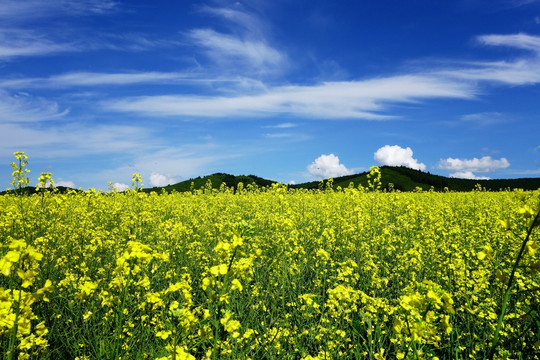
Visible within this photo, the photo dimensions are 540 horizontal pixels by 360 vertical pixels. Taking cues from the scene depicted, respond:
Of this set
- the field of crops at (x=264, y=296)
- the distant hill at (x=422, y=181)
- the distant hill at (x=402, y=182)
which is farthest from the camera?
the distant hill at (x=422, y=181)

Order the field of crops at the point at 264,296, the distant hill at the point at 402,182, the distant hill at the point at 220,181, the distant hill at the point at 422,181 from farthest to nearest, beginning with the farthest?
the distant hill at the point at 422,181, the distant hill at the point at 402,182, the distant hill at the point at 220,181, the field of crops at the point at 264,296

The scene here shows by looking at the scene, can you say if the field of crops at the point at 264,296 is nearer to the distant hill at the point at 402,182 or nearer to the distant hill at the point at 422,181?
the distant hill at the point at 402,182

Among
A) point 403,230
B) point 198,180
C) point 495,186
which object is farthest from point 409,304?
point 495,186

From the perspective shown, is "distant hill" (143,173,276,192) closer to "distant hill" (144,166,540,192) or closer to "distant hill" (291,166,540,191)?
"distant hill" (144,166,540,192)

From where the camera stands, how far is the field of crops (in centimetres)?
208

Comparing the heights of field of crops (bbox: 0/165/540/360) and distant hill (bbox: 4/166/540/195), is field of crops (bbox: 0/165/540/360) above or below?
below

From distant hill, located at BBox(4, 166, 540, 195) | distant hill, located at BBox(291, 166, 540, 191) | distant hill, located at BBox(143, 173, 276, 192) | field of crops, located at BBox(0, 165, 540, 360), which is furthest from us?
distant hill, located at BBox(291, 166, 540, 191)

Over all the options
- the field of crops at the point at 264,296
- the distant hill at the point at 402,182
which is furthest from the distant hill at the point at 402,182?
the field of crops at the point at 264,296

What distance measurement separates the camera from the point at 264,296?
187 inches

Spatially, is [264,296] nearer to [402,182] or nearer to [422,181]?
[402,182]

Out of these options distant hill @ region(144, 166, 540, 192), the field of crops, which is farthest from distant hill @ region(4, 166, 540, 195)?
the field of crops

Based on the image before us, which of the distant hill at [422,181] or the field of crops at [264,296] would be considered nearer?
the field of crops at [264,296]

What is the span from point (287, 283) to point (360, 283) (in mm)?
1332

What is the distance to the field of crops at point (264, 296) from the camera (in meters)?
2.08
